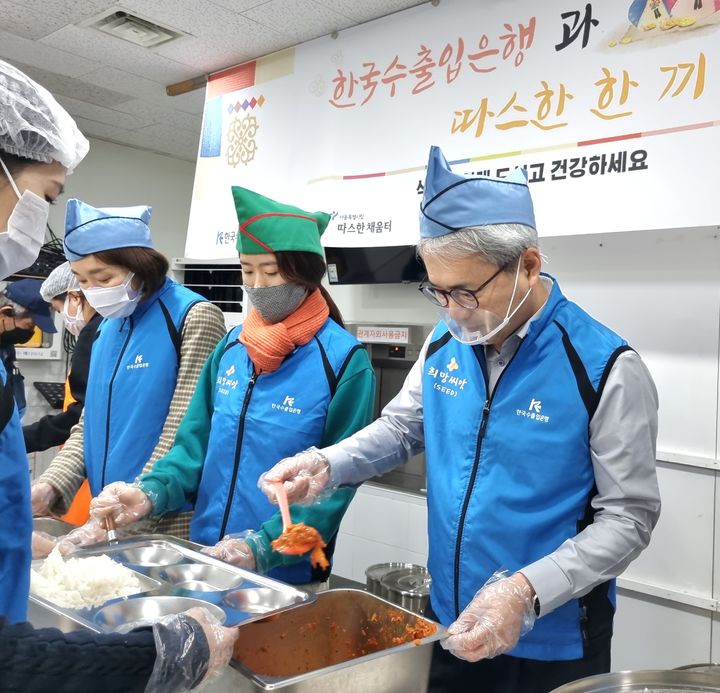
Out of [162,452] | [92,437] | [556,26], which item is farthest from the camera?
[556,26]

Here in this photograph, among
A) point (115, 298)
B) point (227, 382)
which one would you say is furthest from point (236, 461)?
point (115, 298)

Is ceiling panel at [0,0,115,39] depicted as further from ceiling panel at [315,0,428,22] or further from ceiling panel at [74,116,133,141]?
ceiling panel at [74,116,133,141]

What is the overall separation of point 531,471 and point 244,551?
0.64 meters

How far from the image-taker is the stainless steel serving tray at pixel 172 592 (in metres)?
1.22

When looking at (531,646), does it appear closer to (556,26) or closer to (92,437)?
(92,437)

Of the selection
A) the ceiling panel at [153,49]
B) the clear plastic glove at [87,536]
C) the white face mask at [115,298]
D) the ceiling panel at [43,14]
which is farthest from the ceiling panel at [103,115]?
the clear plastic glove at [87,536]

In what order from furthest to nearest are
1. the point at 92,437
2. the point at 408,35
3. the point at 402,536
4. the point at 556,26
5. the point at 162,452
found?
the point at 402,536
the point at 408,35
the point at 556,26
the point at 92,437
the point at 162,452

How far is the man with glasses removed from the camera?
4.28ft

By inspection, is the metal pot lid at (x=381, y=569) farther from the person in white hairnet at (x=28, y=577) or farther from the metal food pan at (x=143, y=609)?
the person in white hairnet at (x=28, y=577)

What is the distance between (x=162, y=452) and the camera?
6.50 ft

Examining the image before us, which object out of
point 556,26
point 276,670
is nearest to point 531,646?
point 276,670

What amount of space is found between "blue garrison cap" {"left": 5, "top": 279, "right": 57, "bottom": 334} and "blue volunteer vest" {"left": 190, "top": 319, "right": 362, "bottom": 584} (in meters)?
2.29

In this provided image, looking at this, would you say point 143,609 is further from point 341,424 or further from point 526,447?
point 526,447

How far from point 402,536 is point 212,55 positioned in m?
2.57
